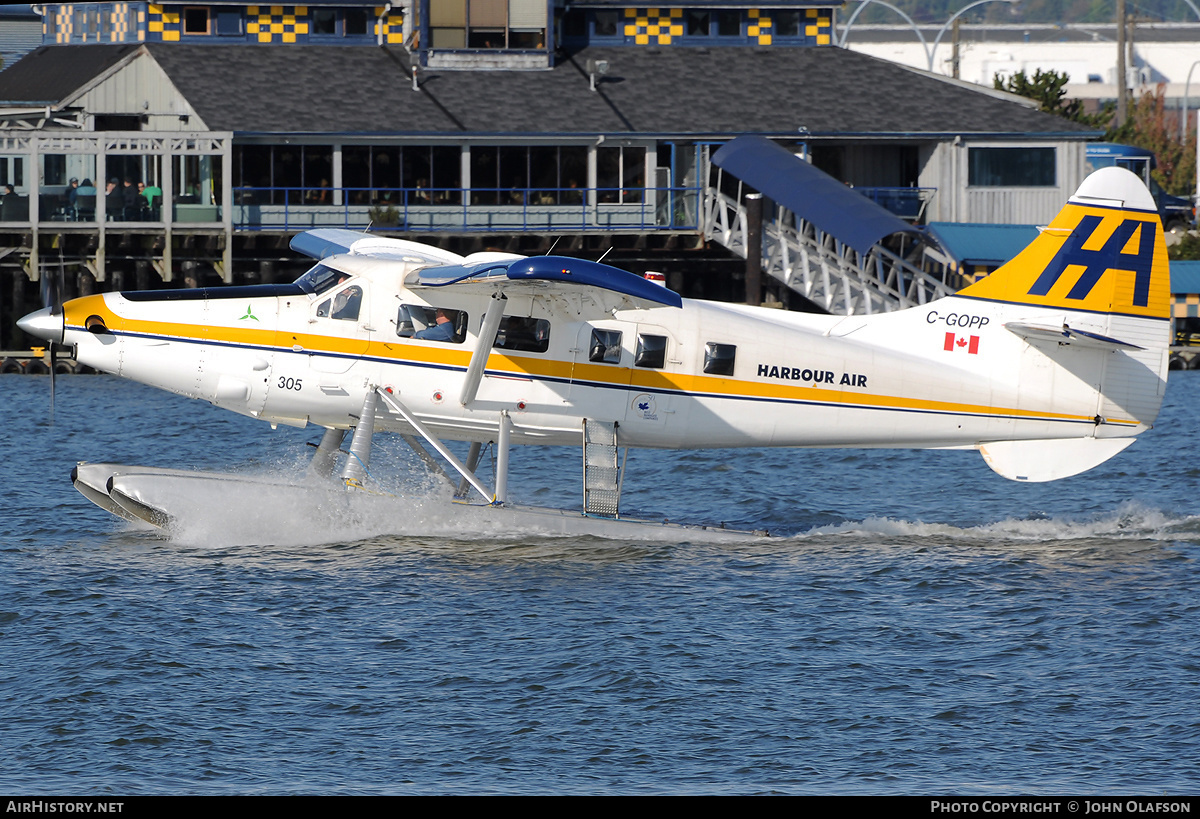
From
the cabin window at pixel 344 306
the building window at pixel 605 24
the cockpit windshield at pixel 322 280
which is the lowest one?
the cabin window at pixel 344 306

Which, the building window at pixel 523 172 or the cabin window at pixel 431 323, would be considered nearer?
the cabin window at pixel 431 323

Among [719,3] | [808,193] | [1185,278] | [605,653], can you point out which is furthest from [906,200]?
[605,653]

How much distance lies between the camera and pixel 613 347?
14.2 metres

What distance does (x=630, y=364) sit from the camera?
1425cm

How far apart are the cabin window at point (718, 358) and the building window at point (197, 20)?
96.8 feet

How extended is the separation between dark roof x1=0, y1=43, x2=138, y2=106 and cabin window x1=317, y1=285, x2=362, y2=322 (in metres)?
25.8

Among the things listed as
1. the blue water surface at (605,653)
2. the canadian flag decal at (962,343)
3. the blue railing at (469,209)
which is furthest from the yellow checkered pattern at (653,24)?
the canadian flag decal at (962,343)

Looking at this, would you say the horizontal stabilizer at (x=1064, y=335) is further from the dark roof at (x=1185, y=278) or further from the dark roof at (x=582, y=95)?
the dark roof at (x=582, y=95)

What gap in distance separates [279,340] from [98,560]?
2.57m

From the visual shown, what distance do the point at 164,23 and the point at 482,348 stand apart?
29470 millimetres

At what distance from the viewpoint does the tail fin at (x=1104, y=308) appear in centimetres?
1458

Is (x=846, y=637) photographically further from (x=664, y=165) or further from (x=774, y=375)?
(x=664, y=165)

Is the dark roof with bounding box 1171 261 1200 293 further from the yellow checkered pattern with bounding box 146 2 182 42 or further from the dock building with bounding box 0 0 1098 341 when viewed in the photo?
the yellow checkered pattern with bounding box 146 2 182 42

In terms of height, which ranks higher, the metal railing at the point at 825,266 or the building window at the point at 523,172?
the building window at the point at 523,172
